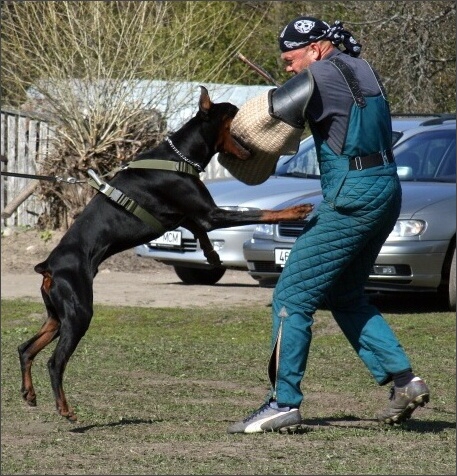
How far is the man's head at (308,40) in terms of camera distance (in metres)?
6.04

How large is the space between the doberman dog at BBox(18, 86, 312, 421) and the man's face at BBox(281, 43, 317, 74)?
592 mm

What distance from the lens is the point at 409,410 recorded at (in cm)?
625

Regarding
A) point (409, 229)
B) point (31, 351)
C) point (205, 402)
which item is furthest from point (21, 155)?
point (31, 351)

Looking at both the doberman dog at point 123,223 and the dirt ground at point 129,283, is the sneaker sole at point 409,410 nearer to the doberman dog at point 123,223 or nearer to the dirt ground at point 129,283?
the doberman dog at point 123,223

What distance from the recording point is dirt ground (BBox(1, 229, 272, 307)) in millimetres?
12664

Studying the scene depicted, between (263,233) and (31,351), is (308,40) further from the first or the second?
(263,233)

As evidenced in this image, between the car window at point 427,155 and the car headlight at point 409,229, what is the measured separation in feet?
2.99

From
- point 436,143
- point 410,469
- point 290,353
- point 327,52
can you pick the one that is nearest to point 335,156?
point 327,52

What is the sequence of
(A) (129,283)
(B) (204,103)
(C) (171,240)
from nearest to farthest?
(B) (204,103)
(C) (171,240)
(A) (129,283)

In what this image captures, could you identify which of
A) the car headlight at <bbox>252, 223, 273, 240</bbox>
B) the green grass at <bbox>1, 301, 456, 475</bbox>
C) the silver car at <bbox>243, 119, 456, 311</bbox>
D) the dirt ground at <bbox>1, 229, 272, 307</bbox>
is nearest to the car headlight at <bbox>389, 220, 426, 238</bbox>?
the silver car at <bbox>243, 119, 456, 311</bbox>

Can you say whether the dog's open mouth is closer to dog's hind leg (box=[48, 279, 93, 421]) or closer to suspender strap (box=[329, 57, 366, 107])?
suspender strap (box=[329, 57, 366, 107])

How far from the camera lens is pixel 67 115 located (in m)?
16.8

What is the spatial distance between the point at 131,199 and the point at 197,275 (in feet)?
24.4

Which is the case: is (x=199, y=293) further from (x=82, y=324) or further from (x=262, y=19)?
(x=82, y=324)
